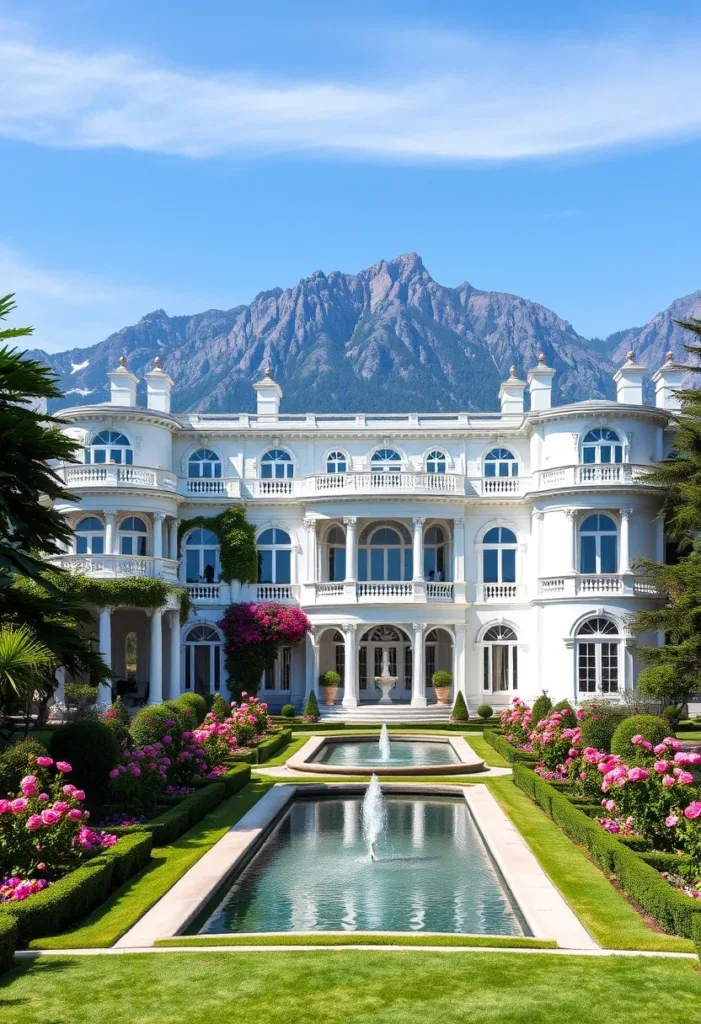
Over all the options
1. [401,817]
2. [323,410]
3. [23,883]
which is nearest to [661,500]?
[401,817]

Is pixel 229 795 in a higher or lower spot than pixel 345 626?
lower

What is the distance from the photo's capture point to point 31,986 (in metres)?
10.9

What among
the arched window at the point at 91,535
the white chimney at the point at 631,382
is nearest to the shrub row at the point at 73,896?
the arched window at the point at 91,535

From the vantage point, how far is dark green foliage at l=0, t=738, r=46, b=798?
54.0 ft

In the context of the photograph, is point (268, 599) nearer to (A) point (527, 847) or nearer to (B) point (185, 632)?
(B) point (185, 632)

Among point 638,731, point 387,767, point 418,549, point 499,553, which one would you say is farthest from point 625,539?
point 638,731

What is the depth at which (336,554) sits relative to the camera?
47.0 meters

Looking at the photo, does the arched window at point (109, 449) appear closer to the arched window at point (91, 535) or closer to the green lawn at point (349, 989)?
the arched window at point (91, 535)

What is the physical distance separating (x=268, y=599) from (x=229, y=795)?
2103 centimetres

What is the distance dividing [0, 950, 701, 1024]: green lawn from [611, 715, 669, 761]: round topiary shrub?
38.9 feet

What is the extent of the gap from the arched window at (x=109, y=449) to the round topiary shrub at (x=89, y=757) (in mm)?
24494

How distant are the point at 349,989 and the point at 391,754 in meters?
22.4

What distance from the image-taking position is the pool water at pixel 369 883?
14.2 metres

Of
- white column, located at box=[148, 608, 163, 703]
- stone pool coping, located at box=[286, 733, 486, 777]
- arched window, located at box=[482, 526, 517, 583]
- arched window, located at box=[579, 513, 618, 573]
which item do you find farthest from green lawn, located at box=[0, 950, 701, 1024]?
arched window, located at box=[482, 526, 517, 583]
